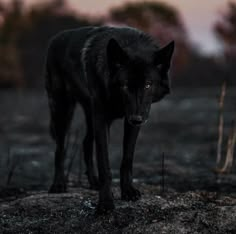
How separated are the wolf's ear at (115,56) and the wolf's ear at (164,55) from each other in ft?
1.10

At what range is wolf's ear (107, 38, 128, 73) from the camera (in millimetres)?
8008

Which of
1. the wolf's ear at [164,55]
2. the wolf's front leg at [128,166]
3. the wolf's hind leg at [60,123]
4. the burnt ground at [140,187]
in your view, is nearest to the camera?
the wolf's ear at [164,55]

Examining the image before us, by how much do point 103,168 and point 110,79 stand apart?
3.39 ft

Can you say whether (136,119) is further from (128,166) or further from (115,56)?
(128,166)

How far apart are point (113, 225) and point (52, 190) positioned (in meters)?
2.06

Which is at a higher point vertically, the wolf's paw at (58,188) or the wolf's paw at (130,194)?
the wolf's paw at (130,194)

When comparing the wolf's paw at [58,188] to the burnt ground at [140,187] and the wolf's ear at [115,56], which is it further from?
the wolf's ear at [115,56]

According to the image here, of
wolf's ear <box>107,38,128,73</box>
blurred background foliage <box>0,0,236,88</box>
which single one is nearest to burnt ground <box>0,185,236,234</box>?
wolf's ear <box>107,38,128,73</box>

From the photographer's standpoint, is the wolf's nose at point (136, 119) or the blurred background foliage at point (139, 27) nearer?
the wolf's nose at point (136, 119)

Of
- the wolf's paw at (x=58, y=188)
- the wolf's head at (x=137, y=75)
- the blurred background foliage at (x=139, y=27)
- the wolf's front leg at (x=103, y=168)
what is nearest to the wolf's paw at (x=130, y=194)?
the wolf's front leg at (x=103, y=168)

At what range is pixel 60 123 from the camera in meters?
10.4

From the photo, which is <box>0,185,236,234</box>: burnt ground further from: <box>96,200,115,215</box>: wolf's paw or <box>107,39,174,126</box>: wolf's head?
<box>107,39,174,126</box>: wolf's head

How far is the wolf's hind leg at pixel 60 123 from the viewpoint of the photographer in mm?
10289

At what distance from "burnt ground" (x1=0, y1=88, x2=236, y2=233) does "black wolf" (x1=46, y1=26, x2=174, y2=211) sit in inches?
14.5
